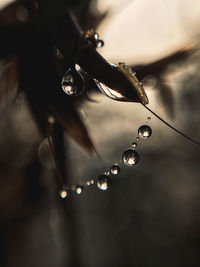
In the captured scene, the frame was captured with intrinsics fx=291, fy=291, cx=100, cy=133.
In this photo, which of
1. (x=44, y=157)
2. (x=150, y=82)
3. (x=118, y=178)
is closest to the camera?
(x=150, y=82)

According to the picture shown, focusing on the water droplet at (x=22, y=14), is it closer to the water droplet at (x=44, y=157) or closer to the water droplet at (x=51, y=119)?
the water droplet at (x=51, y=119)

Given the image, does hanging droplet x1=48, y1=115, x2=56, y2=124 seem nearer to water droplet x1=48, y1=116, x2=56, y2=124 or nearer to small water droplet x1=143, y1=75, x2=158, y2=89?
water droplet x1=48, y1=116, x2=56, y2=124

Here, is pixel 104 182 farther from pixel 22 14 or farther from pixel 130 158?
pixel 22 14

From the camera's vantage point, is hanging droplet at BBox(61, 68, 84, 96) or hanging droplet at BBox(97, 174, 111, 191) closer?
hanging droplet at BBox(61, 68, 84, 96)

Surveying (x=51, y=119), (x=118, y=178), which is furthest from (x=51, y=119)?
(x=118, y=178)

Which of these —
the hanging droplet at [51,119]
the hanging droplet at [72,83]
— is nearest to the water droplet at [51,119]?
the hanging droplet at [51,119]

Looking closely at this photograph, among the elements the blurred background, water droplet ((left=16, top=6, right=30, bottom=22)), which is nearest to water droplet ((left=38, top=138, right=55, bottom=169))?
the blurred background

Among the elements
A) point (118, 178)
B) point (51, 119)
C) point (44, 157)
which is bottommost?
point (51, 119)

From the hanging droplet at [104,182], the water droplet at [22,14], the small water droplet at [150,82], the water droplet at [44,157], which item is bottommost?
the hanging droplet at [104,182]
